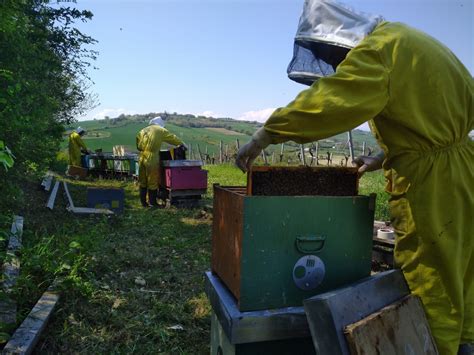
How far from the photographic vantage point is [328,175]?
196 cm

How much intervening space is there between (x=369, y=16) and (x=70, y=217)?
6426 mm

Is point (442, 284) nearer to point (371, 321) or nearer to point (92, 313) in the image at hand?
point (371, 321)

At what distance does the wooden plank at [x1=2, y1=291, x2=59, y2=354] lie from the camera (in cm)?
249

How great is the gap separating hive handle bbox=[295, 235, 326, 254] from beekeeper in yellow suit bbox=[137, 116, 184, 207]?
7187 millimetres

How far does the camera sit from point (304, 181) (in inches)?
76.9

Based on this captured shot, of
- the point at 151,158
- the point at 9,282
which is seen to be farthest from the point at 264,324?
the point at 151,158

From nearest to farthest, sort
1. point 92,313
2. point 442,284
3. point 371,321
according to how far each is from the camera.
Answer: point 371,321 → point 442,284 → point 92,313

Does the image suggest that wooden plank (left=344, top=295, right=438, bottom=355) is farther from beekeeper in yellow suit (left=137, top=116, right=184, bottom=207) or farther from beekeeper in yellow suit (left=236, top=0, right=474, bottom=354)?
beekeeper in yellow suit (left=137, top=116, right=184, bottom=207)

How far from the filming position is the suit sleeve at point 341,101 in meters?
1.56

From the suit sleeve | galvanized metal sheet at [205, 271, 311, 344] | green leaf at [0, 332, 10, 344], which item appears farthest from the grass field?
the suit sleeve

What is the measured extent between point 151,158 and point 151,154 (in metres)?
0.09

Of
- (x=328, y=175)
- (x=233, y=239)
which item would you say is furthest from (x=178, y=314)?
(x=328, y=175)

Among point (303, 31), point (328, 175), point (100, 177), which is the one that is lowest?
point (100, 177)

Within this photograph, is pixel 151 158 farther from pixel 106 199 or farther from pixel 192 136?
pixel 192 136
